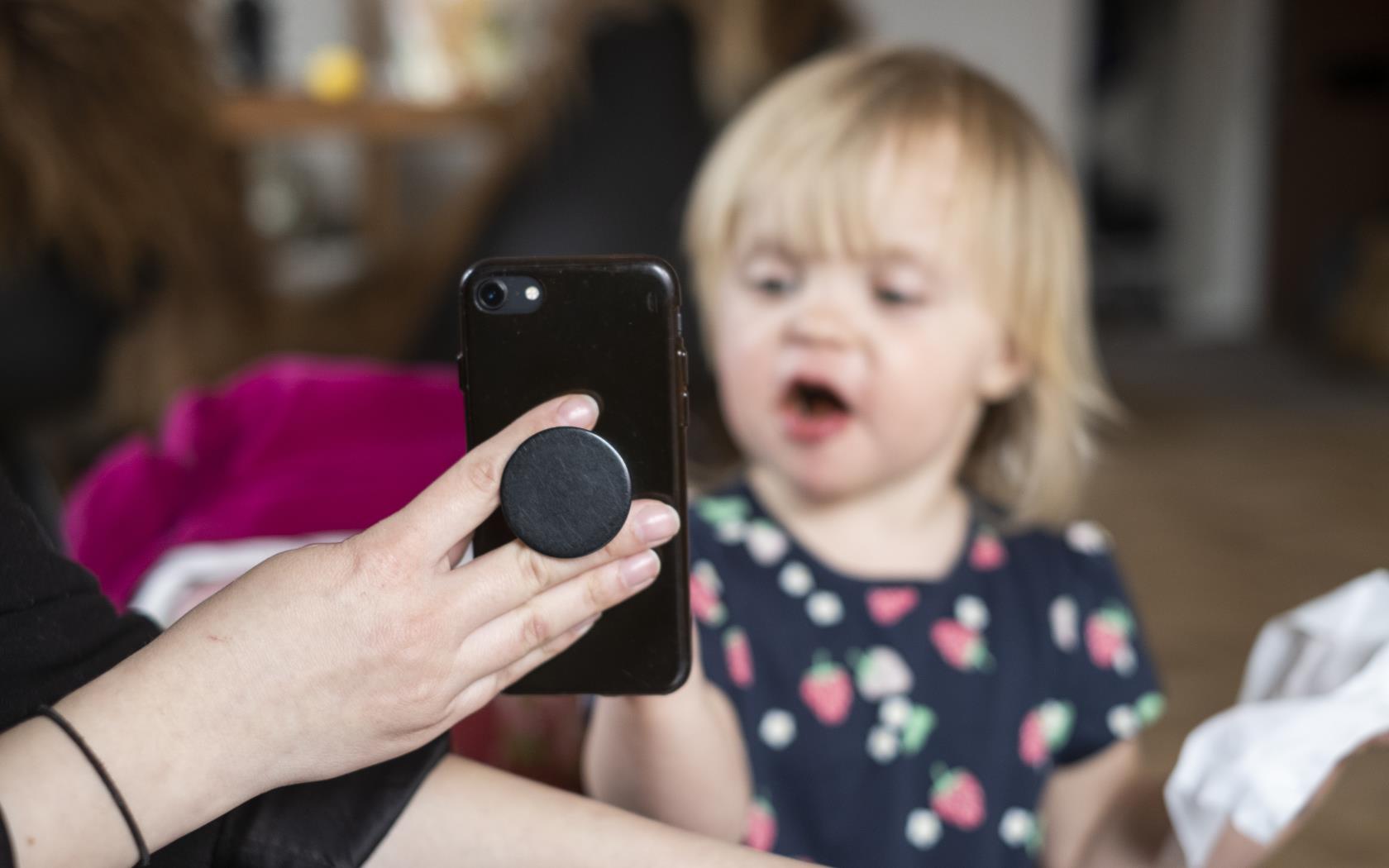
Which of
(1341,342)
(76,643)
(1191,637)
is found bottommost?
(1341,342)

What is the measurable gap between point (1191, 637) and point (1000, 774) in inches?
45.7

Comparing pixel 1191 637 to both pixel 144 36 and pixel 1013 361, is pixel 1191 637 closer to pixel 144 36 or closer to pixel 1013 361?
pixel 1013 361

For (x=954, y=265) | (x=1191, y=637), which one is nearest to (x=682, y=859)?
(x=954, y=265)

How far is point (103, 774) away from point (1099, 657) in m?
0.63

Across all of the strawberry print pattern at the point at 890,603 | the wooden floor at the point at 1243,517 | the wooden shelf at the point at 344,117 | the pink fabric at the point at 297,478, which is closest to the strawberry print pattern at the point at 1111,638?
the strawberry print pattern at the point at 890,603

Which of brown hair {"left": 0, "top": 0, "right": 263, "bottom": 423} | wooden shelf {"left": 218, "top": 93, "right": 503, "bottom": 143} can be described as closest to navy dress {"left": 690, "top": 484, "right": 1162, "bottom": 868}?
brown hair {"left": 0, "top": 0, "right": 263, "bottom": 423}

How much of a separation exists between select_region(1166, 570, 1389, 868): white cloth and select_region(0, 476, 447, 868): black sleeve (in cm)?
35

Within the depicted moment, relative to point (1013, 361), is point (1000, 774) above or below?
below

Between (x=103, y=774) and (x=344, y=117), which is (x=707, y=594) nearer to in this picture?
(x=103, y=774)

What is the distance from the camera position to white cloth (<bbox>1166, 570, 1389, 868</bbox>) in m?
0.52

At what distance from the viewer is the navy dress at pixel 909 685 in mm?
713

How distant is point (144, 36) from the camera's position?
1292 millimetres

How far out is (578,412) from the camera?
1.29ft

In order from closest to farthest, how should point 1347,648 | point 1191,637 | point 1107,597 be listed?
point 1347,648, point 1107,597, point 1191,637
